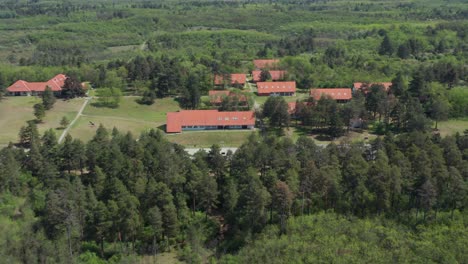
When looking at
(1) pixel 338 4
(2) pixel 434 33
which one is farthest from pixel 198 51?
(1) pixel 338 4

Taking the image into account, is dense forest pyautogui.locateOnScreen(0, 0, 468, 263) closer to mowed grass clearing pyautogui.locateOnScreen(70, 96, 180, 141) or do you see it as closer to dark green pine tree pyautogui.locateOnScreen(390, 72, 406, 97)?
dark green pine tree pyautogui.locateOnScreen(390, 72, 406, 97)

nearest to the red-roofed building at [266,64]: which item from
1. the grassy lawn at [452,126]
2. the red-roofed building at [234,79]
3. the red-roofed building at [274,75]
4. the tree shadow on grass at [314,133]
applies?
the red-roofed building at [274,75]

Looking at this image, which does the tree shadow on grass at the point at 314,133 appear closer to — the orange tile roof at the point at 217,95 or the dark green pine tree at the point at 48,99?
the orange tile roof at the point at 217,95

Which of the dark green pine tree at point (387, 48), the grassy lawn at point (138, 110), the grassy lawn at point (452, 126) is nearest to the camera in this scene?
the grassy lawn at point (452, 126)

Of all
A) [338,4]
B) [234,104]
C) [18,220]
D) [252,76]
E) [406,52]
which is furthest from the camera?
[338,4]

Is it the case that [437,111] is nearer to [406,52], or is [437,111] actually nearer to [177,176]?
[177,176]

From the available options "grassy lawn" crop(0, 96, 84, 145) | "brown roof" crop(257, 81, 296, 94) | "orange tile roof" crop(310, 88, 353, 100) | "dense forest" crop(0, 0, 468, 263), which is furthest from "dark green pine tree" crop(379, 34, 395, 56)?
"grassy lawn" crop(0, 96, 84, 145)
